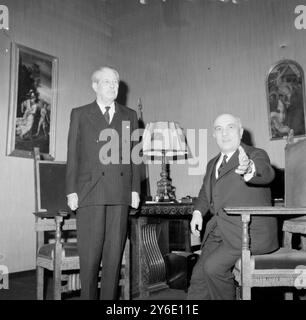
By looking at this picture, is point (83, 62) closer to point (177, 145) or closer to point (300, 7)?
point (177, 145)

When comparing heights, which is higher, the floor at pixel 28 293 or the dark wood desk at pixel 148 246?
the dark wood desk at pixel 148 246

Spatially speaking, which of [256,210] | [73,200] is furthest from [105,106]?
[256,210]

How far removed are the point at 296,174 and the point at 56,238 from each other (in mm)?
1839

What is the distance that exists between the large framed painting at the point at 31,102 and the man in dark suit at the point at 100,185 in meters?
1.95

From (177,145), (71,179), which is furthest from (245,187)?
(177,145)

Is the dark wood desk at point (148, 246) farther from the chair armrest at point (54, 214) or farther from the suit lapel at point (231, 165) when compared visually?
the suit lapel at point (231, 165)

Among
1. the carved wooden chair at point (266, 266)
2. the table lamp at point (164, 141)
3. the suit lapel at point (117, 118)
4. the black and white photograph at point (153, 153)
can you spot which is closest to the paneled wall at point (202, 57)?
the black and white photograph at point (153, 153)

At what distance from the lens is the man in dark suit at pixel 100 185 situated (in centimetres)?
247

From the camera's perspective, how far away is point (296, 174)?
291cm

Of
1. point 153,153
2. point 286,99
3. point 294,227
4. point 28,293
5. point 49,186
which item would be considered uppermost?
point 286,99

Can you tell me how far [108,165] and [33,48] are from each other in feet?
9.28

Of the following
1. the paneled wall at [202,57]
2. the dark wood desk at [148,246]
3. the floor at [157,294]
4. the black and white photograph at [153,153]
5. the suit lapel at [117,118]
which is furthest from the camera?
the paneled wall at [202,57]

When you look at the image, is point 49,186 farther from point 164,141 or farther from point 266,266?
point 266,266

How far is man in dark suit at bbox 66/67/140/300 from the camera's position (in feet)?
8.11
